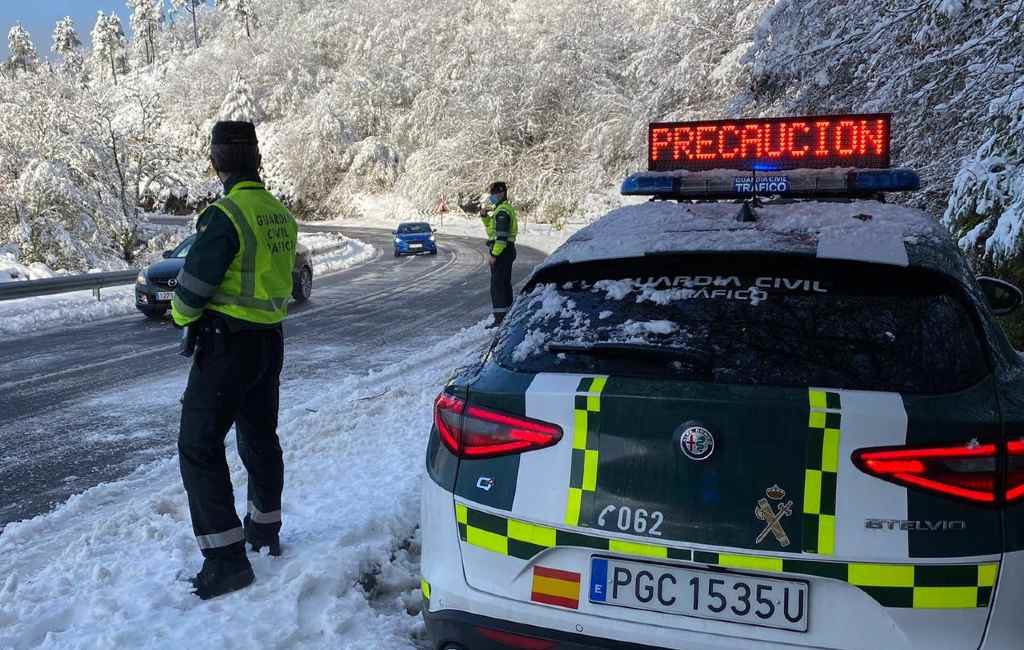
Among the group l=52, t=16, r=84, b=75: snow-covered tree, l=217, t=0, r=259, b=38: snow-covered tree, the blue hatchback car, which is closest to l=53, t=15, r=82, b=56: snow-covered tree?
l=52, t=16, r=84, b=75: snow-covered tree

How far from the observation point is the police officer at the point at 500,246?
39.1 ft

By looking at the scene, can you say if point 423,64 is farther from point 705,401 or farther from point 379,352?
point 705,401

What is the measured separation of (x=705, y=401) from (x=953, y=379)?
0.64 meters

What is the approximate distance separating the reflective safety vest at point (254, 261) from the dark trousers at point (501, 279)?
26.6 feet

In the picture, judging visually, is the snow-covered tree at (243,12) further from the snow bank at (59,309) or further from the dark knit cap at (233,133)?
the dark knit cap at (233,133)

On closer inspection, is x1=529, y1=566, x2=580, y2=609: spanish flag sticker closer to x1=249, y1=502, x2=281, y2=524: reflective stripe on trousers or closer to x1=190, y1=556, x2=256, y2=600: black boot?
x1=190, y1=556, x2=256, y2=600: black boot

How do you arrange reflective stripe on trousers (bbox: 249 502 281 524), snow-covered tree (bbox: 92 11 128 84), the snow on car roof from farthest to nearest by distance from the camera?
snow-covered tree (bbox: 92 11 128 84) → reflective stripe on trousers (bbox: 249 502 281 524) → the snow on car roof

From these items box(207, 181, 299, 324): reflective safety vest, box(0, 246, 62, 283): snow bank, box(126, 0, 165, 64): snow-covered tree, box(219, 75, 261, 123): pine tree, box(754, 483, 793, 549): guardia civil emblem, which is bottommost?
box(0, 246, 62, 283): snow bank

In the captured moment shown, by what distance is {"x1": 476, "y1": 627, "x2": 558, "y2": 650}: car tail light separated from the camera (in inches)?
88.9

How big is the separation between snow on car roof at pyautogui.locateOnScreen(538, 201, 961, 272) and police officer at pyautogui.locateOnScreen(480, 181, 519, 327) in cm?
868

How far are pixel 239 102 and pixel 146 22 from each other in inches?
3178

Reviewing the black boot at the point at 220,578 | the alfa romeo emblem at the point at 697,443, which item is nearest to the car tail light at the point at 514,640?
the alfa romeo emblem at the point at 697,443

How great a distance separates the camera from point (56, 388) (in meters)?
8.32

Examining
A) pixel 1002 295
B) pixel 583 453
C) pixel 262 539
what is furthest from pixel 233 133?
pixel 1002 295
